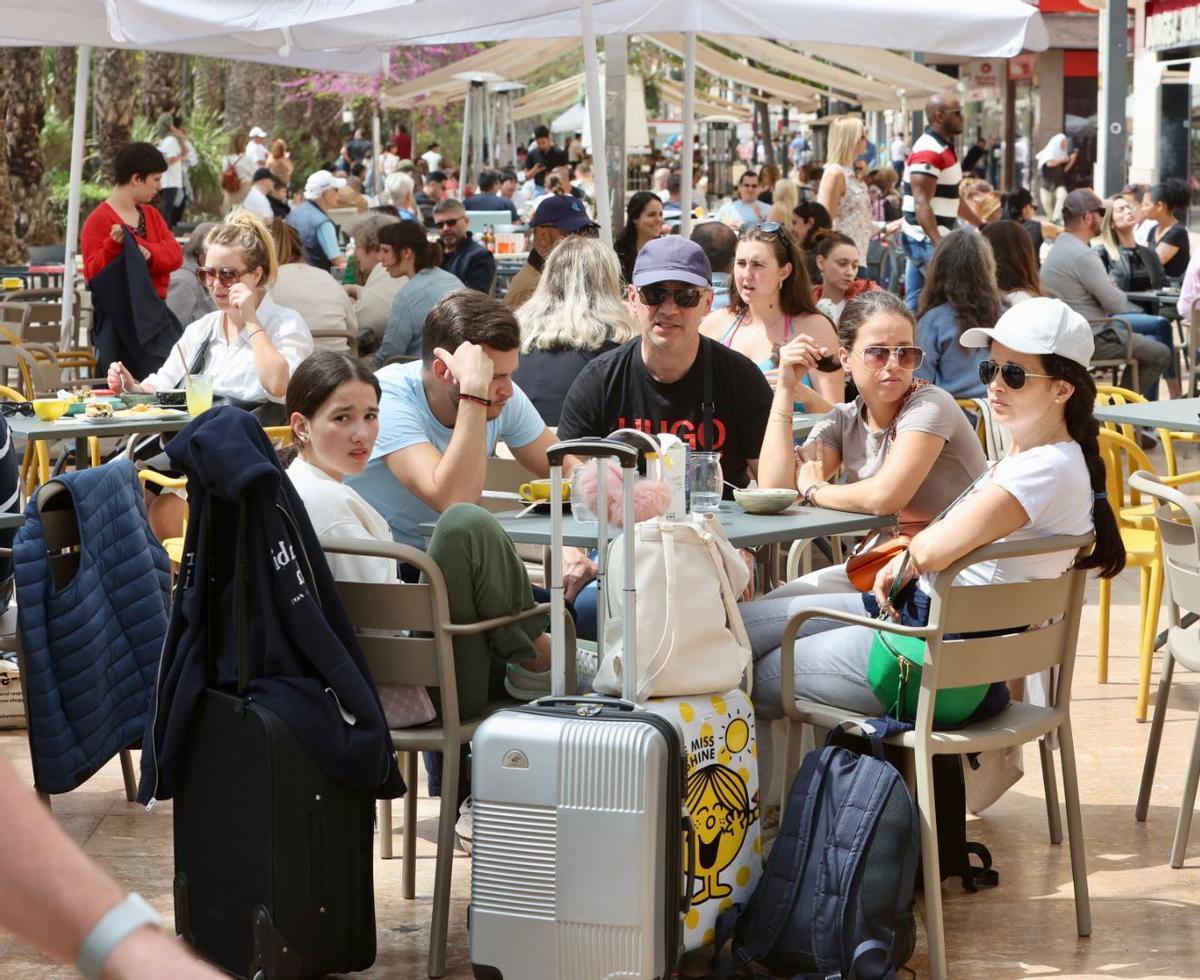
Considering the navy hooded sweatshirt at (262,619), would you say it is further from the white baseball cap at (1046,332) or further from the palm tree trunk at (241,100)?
the palm tree trunk at (241,100)

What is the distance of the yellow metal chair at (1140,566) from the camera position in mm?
5852

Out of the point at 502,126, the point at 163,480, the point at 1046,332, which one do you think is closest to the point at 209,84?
the point at 502,126

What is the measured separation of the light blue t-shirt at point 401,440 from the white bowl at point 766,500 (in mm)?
806

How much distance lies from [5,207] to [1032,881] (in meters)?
15.8

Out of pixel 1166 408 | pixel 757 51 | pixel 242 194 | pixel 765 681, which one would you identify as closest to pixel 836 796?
pixel 765 681

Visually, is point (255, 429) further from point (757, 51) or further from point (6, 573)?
point (757, 51)

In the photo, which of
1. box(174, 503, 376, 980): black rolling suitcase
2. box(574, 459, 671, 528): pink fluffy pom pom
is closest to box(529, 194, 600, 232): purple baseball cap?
box(574, 459, 671, 528): pink fluffy pom pom

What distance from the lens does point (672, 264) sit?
16.8ft

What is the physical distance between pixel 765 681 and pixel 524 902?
3.24 feet

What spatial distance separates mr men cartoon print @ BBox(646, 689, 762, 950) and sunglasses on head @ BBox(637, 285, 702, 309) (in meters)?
1.50

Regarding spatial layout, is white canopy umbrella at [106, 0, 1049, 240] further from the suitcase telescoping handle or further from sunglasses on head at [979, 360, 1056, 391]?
the suitcase telescoping handle

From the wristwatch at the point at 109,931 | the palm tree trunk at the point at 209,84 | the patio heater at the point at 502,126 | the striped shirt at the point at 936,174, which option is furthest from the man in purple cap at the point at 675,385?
the palm tree trunk at the point at 209,84

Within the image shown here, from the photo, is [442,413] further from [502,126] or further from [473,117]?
[502,126]

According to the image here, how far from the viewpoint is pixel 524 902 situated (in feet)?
11.8
